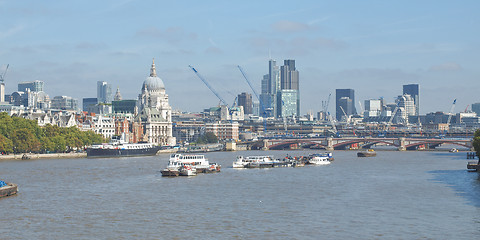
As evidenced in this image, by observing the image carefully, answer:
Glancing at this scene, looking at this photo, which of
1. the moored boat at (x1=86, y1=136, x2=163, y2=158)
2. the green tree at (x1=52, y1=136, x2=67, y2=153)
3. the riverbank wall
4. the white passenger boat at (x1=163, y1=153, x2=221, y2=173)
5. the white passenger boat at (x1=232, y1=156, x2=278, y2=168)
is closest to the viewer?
the white passenger boat at (x1=163, y1=153, x2=221, y2=173)

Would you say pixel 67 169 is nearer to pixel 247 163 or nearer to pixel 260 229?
pixel 247 163

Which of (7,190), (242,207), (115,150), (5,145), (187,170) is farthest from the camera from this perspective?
(115,150)

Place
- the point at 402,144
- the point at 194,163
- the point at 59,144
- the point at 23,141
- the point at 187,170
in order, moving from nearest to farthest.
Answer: the point at 187,170 < the point at 194,163 < the point at 23,141 < the point at 59,144 < the point at 402,144

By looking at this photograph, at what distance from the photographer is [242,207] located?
184 feet

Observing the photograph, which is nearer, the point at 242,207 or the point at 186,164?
the point at 242,207

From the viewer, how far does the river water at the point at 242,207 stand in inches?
1769

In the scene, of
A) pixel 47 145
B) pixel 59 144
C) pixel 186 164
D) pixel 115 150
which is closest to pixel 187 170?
pixel 186 164

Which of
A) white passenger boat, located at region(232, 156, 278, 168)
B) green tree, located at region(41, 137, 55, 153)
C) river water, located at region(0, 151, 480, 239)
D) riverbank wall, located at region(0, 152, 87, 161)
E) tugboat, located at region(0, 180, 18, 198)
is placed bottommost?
river water, located at region(0, 151, 480, 239)

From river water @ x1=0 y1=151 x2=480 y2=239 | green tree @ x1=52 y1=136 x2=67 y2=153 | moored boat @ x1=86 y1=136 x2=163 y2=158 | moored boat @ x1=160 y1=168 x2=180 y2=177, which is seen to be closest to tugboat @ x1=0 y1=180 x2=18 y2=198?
river water @ x1=0 y1=151 x2=480 y2=239

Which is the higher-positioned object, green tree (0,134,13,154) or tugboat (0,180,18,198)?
green tree (0,134,13,154)

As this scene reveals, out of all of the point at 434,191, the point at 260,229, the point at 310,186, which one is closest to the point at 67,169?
the point at 310,186

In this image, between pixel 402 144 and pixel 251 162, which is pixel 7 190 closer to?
pixel 251 162

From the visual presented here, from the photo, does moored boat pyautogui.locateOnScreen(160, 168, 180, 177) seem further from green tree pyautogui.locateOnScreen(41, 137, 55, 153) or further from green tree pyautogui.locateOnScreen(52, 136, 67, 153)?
green tree pyautogui.locateOnScreen(52, 136, 67, 153)

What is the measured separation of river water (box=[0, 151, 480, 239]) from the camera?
44938 mm
